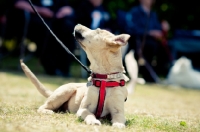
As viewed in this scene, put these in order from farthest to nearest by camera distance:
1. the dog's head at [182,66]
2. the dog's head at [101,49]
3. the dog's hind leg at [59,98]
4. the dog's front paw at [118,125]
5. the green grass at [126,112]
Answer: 1. the dog's head at [182,66]
2. the dog's hind leg at [59,98]
3. the dog's head at [101,49]
4. the dog's front paw at [118,125]
5. the green grass at [126,112]

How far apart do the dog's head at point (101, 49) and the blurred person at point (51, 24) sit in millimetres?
6109

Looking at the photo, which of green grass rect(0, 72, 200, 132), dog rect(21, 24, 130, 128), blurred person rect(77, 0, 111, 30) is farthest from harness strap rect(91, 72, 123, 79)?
blurred person rect(77, 0, 111, 30)

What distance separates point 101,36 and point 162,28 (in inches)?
295

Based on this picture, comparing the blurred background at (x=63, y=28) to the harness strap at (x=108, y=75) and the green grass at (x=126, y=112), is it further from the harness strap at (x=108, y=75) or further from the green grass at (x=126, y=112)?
the harness strap at (x=108, y=75)

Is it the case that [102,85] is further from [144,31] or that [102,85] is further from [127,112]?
[144,31]

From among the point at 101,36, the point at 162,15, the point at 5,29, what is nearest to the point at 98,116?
the point at 101,36

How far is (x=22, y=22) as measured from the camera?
10.2 meters

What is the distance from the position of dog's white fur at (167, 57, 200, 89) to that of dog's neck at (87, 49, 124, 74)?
603cm

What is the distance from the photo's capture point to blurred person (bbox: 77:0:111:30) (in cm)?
1051

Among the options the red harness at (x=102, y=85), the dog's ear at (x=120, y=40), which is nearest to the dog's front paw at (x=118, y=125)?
the red harness at (x=102, y=85)

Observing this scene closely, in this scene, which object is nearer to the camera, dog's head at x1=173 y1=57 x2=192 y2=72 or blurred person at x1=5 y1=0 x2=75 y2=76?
dog's head at x1=173 y1=57 x2=192 y2=72

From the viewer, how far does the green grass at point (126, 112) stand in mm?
3699

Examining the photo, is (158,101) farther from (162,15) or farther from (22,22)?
(162,15)

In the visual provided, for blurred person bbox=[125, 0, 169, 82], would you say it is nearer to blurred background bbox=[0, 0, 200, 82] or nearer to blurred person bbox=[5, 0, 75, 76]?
blurred background bbox=[0, 0, 200, 82]
